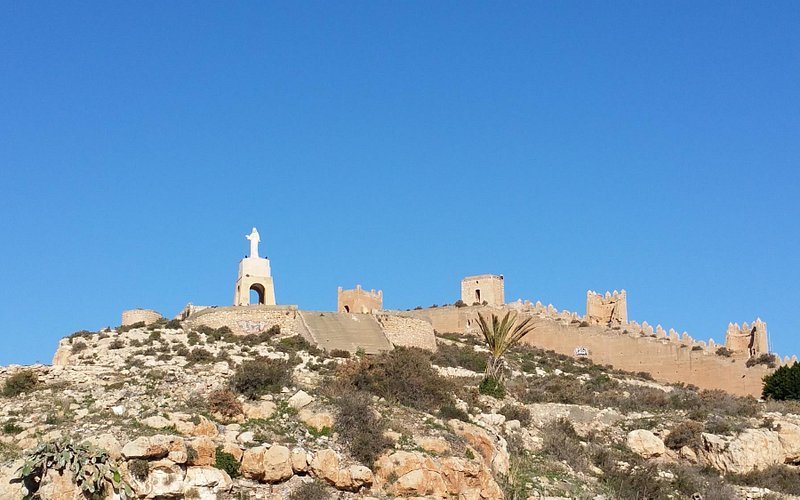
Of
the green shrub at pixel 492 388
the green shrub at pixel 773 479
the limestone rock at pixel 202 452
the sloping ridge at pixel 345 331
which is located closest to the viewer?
the limestone rock at pixel 202 452

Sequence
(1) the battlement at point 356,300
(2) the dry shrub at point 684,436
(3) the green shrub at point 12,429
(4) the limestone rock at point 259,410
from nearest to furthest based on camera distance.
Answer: (3) the green shrub at point 12,429 < (4) the limestone rock at point 259,410 < (2) the dry shrub at point 684,436 < (1) the battlement at point 356,300

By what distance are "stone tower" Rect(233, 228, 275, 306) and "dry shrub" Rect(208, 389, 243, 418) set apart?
17589mm

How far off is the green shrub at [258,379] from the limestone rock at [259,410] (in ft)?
2.57

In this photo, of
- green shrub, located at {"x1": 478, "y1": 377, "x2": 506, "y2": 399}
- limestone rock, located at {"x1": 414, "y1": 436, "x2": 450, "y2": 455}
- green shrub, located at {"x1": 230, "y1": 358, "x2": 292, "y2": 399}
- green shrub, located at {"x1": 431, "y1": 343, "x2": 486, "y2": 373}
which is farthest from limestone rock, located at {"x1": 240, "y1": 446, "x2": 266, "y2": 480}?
green shrub, located at {"x1": 431, "y1": 343, "x2": 486, "y2": 373}

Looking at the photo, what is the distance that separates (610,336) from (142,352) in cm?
2579

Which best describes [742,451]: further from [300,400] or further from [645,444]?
[300,400]

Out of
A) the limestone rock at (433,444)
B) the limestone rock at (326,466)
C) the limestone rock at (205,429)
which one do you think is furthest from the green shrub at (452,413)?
the limestone rock at (205,429)

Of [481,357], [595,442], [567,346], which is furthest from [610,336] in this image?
[595,442]

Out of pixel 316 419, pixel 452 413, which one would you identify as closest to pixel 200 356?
pixel 316 419

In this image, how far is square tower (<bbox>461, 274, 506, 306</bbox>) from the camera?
2304 inches

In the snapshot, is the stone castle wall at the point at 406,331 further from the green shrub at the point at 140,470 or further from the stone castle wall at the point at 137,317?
the green shrub at the point at 140,470

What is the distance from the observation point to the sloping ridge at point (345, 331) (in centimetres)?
3762

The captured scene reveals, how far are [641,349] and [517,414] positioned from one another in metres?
20.9

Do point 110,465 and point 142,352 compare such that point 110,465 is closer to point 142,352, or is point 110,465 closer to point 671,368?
point 142,352
